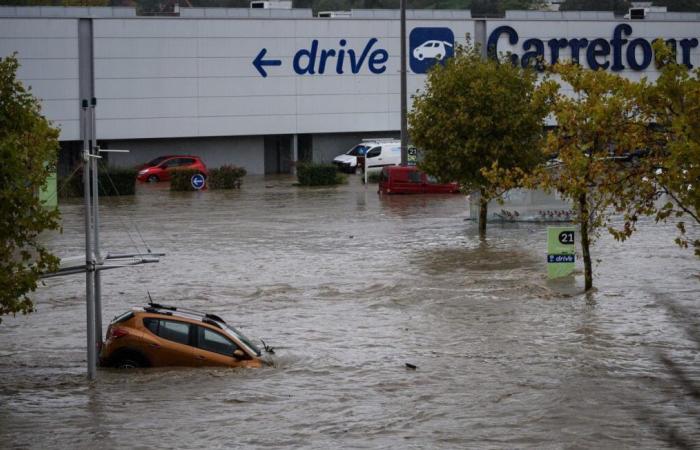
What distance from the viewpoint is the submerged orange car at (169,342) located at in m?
17.1

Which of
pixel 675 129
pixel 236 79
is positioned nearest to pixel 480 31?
pixel 236 79

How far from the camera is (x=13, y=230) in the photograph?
1509 centimetres

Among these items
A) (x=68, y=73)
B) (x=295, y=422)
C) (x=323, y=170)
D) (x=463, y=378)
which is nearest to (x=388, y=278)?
(x=463, y=378)

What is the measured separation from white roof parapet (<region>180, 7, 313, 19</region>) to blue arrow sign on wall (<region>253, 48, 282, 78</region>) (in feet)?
6.10

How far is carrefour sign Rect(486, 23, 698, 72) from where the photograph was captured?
62.4 m

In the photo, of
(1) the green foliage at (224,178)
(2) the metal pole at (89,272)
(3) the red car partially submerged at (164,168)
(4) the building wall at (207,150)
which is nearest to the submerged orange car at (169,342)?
(2) the metal pole at (89,272)

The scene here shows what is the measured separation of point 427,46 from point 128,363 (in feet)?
150

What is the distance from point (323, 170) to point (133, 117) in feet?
37.6

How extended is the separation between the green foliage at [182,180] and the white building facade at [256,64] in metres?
8.80

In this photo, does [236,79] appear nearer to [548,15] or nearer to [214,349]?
[548,15]

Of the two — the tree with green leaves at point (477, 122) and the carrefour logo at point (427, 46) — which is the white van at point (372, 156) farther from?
the tree with green leaves at point (477, 122)

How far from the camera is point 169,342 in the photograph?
1716cm

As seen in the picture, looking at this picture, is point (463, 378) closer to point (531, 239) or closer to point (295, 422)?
point (295, 422)

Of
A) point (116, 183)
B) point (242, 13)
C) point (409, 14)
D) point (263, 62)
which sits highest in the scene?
point (409, 14)
